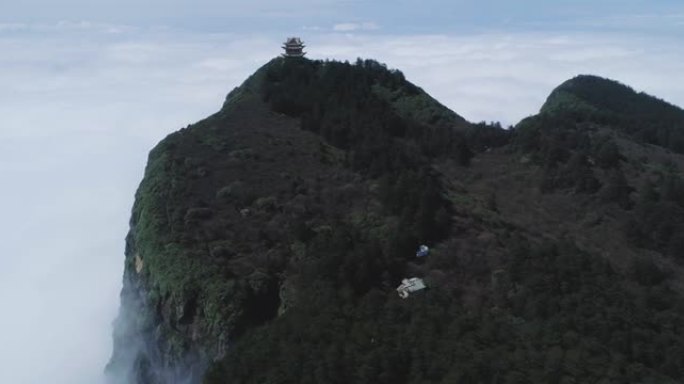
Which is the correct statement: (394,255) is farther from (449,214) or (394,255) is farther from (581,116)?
(581,116)

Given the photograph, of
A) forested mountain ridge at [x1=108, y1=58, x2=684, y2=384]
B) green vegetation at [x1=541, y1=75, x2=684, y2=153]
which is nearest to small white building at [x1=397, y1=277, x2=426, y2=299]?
forested mountain ridge at [x1=108, y1=58, x2=684, y2=384]

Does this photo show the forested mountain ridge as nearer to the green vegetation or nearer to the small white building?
the small white building

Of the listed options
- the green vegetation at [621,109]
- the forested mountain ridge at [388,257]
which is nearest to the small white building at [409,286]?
the forested mountain ridge at [388,257]

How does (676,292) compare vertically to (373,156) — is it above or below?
below

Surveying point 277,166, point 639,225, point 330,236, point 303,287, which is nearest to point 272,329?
point 303,287

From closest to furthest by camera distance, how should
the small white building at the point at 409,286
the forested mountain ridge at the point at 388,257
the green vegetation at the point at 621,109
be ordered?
1. the forested mountain ridge at the point at 388,257
2. the small white building at the point at 409,286
3. the green vegetation at the point at 621,109

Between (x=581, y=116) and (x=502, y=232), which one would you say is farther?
(x=581, y=116)

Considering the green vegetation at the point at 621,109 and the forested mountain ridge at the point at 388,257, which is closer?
the forested mountain ridge at the point at 388,257

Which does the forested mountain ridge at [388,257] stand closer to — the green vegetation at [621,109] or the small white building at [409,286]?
the small white building at [409,286]
